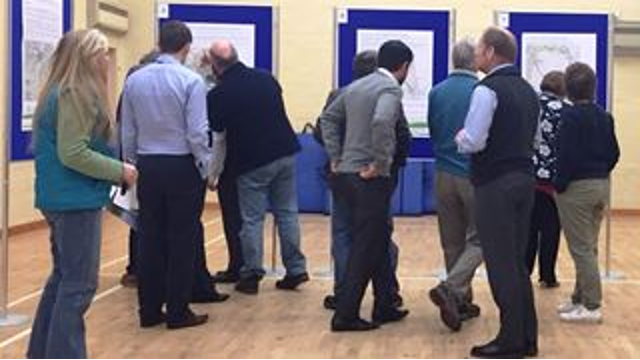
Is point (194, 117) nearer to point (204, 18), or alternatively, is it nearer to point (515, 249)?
point (515, 249)

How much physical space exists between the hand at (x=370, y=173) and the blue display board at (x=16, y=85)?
2.05m

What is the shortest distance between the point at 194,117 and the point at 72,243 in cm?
133

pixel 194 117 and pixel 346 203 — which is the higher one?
pixel 194 117

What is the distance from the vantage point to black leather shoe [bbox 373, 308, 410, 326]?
5.75 metres

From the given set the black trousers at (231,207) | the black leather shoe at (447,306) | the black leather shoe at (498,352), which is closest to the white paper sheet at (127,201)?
the black trousers at (231,207)

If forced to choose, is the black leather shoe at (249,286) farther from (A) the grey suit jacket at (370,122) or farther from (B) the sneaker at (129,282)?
(A) the grey suit jacket at (370,122)

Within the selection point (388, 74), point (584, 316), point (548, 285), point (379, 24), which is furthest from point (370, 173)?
point (379, 24)

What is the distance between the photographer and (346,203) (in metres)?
5.65

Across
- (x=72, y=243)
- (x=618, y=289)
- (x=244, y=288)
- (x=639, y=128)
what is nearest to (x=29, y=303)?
(x=244, y=288)

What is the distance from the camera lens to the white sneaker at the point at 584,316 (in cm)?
585

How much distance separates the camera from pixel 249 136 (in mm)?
6656

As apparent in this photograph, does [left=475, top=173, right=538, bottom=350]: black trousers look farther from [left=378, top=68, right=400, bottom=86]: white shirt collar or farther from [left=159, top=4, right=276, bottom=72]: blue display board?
[left=159, top=4, right=276, bottom=72]: blue display board

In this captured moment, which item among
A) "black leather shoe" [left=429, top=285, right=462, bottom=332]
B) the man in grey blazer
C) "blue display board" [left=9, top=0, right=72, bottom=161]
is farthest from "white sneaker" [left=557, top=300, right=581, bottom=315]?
"blue display board" [left=9, top=0, right=72, bottom=161]

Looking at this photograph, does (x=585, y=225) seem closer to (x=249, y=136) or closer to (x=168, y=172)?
(x=249, y=136)
